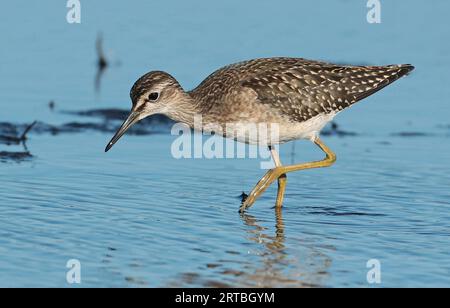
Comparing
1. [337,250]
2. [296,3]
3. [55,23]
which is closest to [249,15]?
[296,3]

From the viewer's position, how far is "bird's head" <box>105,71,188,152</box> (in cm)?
1252

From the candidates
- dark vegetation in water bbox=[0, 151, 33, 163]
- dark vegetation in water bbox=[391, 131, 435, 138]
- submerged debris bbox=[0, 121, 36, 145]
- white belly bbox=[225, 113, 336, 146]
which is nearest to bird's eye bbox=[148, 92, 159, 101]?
white belly bbox=[225, 113, 336, 146]

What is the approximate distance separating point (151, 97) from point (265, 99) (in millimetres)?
1361

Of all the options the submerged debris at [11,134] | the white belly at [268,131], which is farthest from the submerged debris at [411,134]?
the submerged debris at [11,134]

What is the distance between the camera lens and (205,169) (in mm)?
14438

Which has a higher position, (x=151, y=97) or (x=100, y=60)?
(x=100, y=60)

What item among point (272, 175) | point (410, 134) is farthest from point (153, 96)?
point (410, 134)

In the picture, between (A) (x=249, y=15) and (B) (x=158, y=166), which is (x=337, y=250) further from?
(A) (x=249, y=15)

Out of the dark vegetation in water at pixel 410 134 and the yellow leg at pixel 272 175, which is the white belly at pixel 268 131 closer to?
the yellow leg at pixel 272 175

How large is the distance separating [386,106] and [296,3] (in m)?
6.22

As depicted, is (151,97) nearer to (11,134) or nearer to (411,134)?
(11,134)

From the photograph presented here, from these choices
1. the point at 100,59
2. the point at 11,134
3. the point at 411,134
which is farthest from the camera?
the point at 100,59

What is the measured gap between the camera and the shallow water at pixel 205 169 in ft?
34.5

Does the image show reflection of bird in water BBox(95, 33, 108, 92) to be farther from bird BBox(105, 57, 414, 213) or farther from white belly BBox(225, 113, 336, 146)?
white belly BBox(225, 113, 336, 146)
